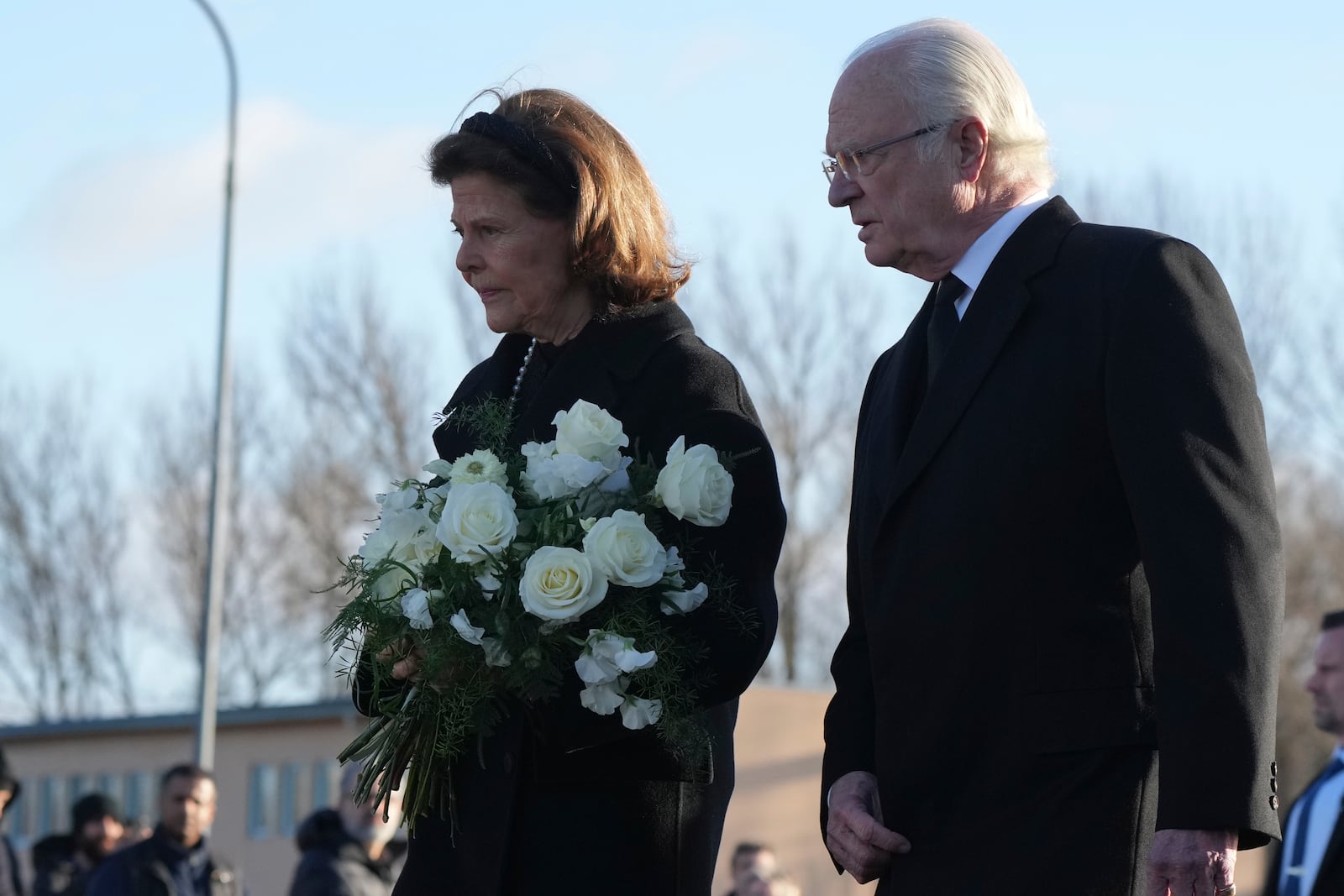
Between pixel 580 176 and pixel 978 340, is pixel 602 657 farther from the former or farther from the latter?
pixel 580 176

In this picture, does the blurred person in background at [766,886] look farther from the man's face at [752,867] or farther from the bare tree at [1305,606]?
the bare tree at [1305,606]

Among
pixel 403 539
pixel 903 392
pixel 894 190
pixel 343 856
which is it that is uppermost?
pixel 894 190

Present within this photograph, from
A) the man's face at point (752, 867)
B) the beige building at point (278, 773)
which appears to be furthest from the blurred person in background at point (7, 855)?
the beige building at point (278, 773)

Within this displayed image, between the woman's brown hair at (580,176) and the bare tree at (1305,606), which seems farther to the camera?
the bare tree at (1305,606)

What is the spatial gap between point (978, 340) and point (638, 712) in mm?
867

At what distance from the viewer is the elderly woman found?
361cm

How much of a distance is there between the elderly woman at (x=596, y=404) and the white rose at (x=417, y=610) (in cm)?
11

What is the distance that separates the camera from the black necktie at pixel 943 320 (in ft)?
11.1

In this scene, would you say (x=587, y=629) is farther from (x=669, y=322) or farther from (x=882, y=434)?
(x=669, y=322)

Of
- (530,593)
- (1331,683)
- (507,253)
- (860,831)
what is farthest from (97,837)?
(860,831)

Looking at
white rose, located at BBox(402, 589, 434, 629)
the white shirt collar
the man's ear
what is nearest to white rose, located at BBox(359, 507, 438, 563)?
white rose, located at BBox(402, 589, 434, 629)

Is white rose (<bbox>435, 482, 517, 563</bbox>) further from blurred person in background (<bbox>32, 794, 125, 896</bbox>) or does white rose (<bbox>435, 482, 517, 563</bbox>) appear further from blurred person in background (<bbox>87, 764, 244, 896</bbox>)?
blurred person in background (<bbox>32, 794, 125, 896</bbox>)

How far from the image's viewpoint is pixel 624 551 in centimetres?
336

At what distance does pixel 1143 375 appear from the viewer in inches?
119
